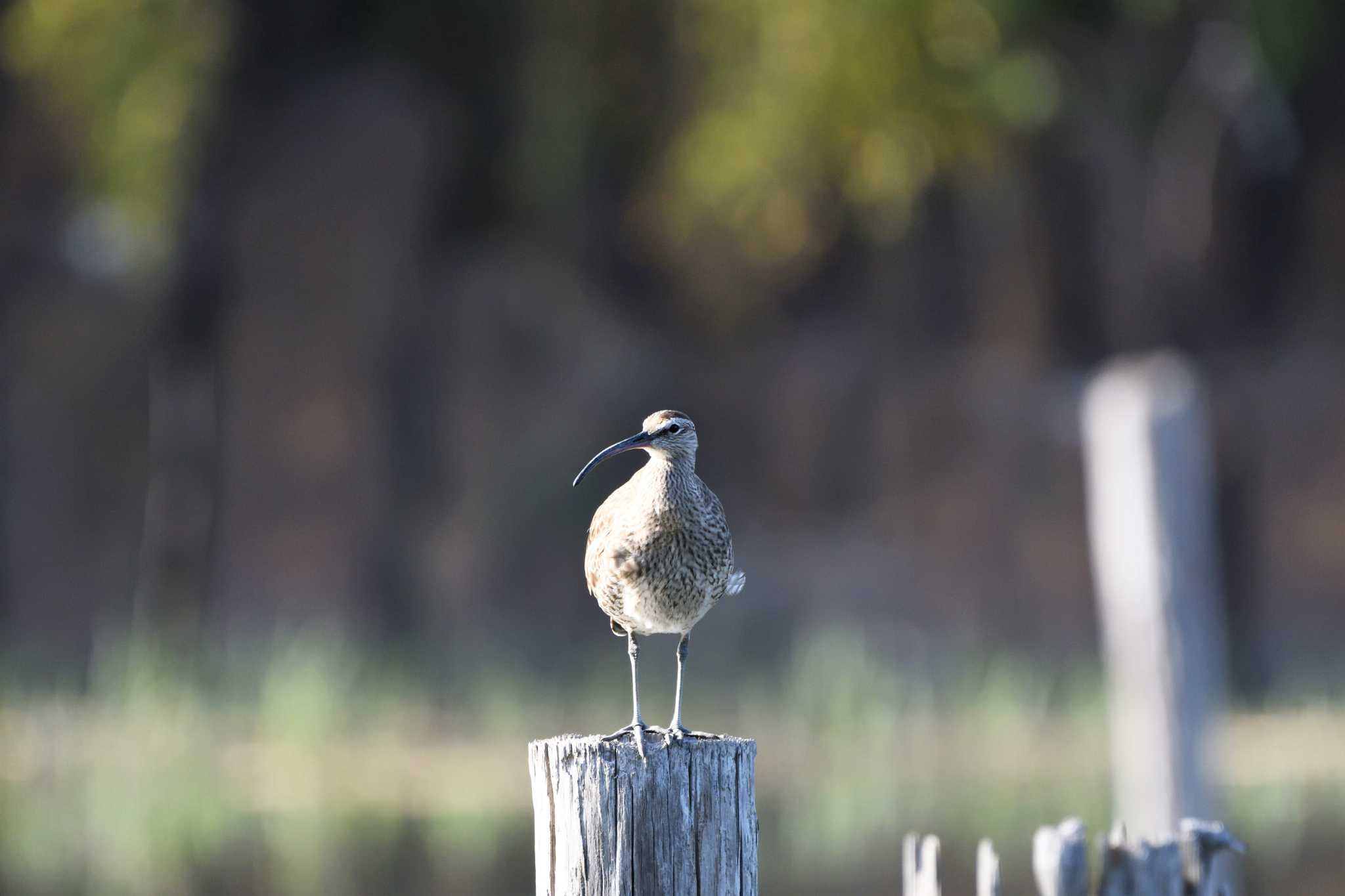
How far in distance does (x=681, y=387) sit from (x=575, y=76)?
2.09 m

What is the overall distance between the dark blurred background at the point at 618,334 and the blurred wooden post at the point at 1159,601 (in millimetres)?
3538

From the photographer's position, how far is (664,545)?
343 cm

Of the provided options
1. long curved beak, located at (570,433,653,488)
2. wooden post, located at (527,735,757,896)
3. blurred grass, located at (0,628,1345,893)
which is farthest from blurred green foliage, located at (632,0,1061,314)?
wooden post, located at (527,735,757,896)

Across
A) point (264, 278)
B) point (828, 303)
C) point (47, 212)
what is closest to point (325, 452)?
point (264, 278)

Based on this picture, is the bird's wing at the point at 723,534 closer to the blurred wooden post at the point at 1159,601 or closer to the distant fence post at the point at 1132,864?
the distant fence post at the point at 1132,864

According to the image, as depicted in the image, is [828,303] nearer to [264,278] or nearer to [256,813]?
[264,278]

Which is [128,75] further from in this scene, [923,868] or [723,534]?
[923,868]

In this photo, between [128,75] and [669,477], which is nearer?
[669,477]

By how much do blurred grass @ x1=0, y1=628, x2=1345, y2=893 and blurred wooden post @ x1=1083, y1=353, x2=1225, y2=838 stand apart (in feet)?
0.91

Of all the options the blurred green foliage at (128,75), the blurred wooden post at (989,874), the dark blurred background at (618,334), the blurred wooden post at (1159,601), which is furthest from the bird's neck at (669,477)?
the blurred green foliage at (128,75)

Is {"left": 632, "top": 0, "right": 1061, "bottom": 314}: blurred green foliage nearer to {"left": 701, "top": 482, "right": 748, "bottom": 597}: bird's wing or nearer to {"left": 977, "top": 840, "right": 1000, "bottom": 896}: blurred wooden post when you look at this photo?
{"left": 701, "top": 482, "right": 748, "bottom": 597}: bird's wing

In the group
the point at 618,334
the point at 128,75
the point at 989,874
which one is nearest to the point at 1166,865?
the point at 989,874

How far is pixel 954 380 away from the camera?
1162 centimetres

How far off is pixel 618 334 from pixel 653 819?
29.3 ft
